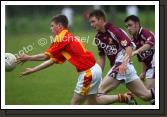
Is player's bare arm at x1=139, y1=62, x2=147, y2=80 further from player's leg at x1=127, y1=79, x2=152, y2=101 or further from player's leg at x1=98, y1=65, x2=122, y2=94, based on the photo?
player's leg at x1=98, y1=65, x2=122, y2=94

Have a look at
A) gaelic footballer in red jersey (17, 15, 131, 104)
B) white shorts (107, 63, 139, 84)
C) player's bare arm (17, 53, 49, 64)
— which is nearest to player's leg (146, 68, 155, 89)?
white shorts (107, 63, 139, 84)

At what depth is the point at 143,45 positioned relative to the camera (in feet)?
37.3

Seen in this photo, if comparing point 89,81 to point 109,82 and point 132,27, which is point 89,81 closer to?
point 109,82

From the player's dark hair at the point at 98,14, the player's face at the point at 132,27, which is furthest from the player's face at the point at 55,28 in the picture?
the player's face at the point at 132,27

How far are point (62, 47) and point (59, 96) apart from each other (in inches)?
46.1

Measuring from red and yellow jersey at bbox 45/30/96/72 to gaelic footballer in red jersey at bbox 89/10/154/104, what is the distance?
12.9 inches

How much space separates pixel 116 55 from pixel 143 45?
43 centimetres

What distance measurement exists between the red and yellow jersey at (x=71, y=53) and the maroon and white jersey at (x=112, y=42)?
0.32 metres

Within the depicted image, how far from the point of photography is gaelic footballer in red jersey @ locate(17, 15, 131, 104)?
10836 millimetres

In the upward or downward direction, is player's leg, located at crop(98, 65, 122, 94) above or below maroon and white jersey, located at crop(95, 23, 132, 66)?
below

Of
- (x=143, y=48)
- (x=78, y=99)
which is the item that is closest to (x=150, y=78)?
(x=143, y=48)

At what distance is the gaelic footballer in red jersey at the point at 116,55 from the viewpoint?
11.1 metres
